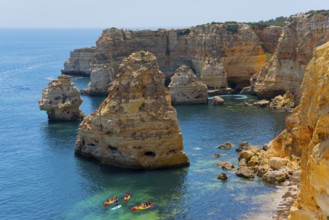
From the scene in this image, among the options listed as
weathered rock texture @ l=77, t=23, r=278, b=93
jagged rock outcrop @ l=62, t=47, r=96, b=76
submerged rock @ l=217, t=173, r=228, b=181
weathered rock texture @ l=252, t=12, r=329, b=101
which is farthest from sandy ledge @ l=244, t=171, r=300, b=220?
jagged rock outcrop @ l=62, t=47, r=96, b=76

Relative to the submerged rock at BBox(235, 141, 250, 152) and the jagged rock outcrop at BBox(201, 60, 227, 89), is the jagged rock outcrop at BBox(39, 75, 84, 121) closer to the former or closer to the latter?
the submerged rock at BBox(235, 141, 250, 152)

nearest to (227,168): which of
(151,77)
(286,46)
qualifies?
(151,77)

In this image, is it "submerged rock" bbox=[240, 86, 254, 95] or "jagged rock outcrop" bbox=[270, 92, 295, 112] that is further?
"submerged rock" bbox=[240, 86, 254, 95]

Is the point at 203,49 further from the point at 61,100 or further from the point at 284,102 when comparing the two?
the point at 61,100

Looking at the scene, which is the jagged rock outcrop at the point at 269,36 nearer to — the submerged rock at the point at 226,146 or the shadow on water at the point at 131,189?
the submerged rock at the point at 226,146

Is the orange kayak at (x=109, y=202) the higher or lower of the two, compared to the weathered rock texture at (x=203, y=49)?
lower

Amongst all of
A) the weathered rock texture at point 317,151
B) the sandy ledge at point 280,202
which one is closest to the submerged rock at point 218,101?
the sandy ledge at point 280,202
